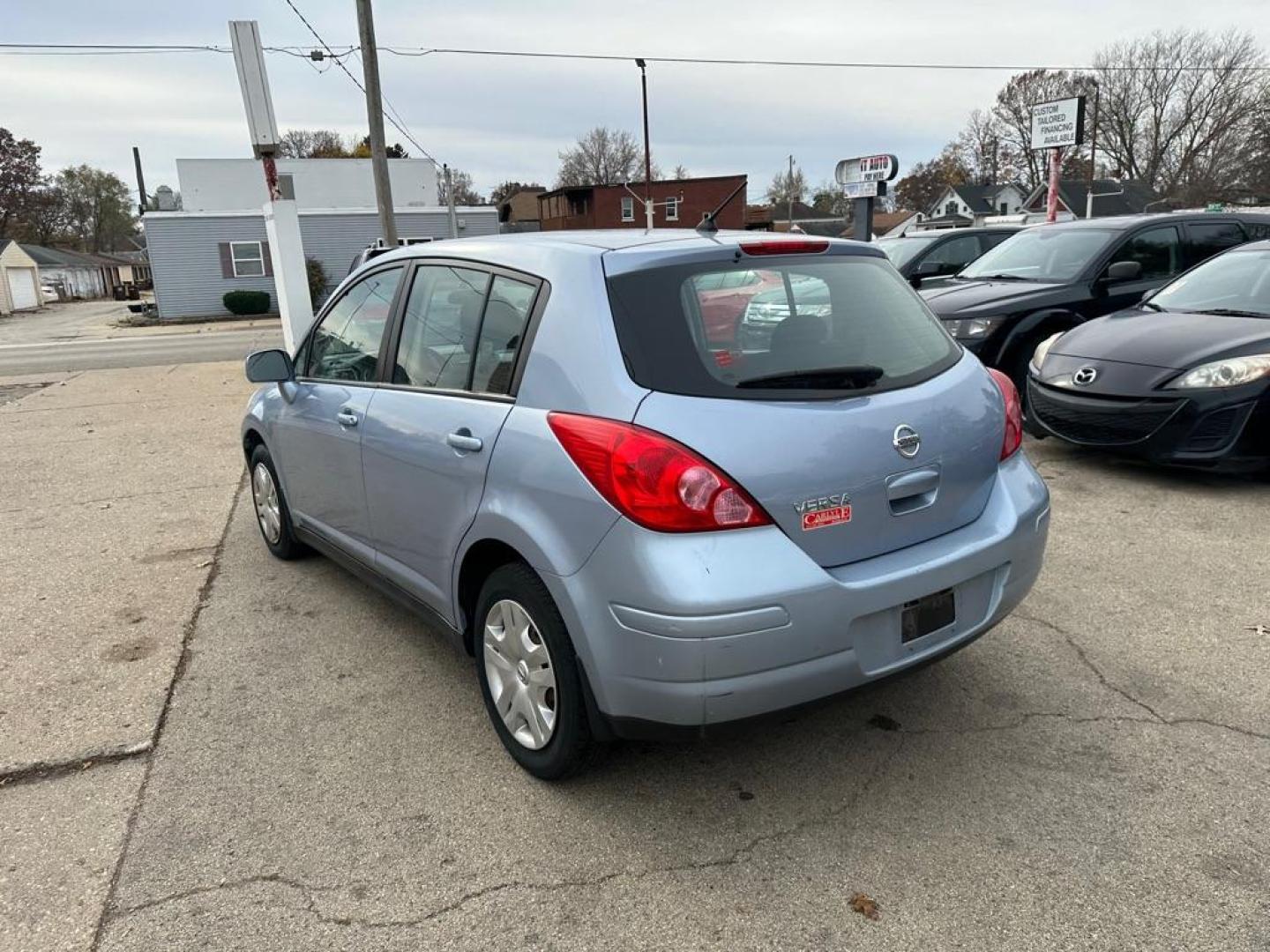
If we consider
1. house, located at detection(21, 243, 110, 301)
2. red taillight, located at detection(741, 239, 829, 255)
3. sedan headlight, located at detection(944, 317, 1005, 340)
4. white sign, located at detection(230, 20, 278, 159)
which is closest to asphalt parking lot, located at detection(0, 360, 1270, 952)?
red taillight, located at detection(741, 239, 829, 255)

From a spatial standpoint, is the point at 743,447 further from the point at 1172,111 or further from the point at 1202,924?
the point at 1172,111

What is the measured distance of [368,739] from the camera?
10.3 ft

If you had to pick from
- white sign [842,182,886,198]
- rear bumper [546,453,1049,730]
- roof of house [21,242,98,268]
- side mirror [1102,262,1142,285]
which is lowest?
rear bumper [546,453,1049,730]

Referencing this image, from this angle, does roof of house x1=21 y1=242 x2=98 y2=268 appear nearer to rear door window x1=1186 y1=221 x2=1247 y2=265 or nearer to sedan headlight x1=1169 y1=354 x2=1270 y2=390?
rear door window x1=1186 y1=221 x2=1247 y2=265

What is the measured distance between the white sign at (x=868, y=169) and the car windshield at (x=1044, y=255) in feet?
13.8

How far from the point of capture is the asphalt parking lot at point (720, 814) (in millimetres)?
2232

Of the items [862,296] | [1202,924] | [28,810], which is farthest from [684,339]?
[28,810]

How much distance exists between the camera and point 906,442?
8.52ft

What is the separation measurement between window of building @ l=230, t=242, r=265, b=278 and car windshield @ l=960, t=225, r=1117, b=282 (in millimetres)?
30117

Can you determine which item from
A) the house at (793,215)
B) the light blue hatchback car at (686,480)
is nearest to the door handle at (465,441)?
the light blue hatchback car at (686,480)

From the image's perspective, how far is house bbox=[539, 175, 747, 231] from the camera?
179ft

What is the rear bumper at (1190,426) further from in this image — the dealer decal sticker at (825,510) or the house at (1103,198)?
the house at (1103,198)

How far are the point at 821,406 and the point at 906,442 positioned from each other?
0.93 ft

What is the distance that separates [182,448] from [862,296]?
23.8 ft
